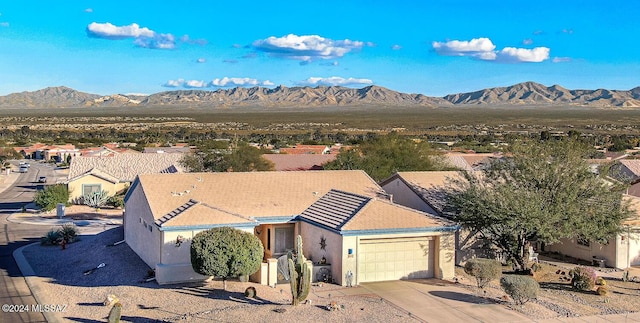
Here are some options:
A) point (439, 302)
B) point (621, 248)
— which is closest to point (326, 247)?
point (439, 302)

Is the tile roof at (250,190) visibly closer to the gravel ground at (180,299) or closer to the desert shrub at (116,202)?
the gravel ground at (180,299)

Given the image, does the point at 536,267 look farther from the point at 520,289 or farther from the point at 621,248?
A: the point at 520,289

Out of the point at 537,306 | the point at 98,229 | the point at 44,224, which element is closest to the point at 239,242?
the point at 537,306

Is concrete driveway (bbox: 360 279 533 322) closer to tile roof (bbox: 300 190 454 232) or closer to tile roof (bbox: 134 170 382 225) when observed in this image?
tile roof (bbox: 300 190 454 232)

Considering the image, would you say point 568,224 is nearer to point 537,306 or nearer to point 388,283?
point 537,306

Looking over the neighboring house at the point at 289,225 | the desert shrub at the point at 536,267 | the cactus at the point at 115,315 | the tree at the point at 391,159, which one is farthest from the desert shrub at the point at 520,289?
the tree at the point at 391,159

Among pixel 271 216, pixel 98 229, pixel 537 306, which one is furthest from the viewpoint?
pixel 98 229

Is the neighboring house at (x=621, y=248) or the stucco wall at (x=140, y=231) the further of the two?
the neighboring house at (x=621, y=248)
